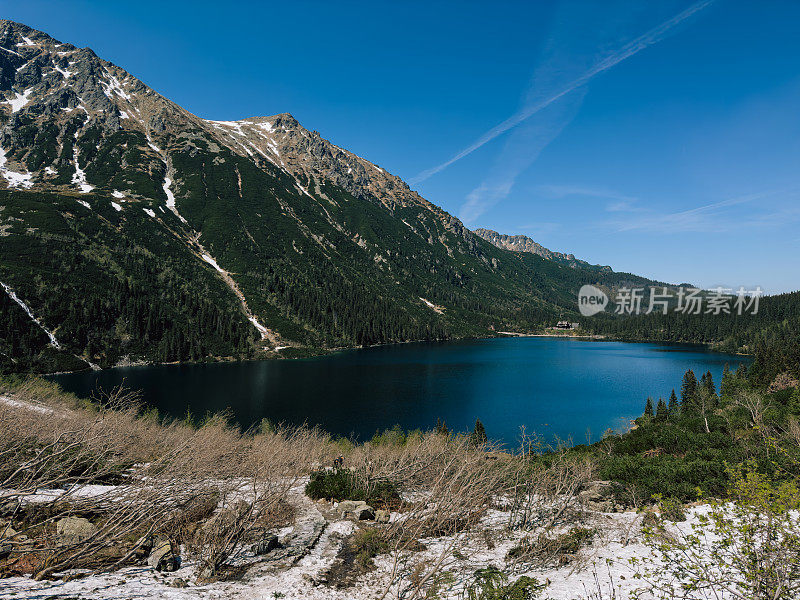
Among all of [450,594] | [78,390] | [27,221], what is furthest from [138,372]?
[450,594]

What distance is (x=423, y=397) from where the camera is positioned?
82.4 meters

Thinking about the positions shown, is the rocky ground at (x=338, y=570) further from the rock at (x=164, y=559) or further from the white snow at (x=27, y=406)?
the white snow at (x=27, y=406)

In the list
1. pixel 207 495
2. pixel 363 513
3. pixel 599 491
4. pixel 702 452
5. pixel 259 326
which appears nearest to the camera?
pixel 207 495

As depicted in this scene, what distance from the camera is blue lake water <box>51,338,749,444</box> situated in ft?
216

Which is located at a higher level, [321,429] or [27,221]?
[27,221]

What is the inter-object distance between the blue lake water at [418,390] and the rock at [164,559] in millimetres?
36862

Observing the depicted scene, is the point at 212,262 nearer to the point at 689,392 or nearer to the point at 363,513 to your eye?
the point at 689,392

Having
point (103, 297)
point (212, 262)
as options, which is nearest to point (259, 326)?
point (103, 297)

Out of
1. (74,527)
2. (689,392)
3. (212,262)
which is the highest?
(212,262)

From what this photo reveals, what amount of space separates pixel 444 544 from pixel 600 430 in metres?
58.2

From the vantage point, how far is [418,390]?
3506 inches

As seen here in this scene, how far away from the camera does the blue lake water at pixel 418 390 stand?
6569 cm

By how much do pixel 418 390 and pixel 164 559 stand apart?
80.1m

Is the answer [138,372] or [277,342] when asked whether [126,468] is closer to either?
[138,372]
